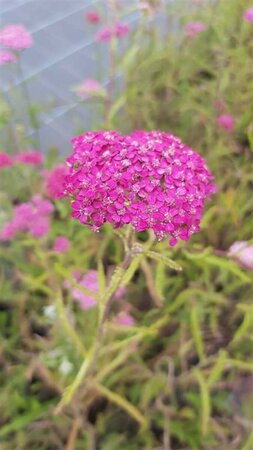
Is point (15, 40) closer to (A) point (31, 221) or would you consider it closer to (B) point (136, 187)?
(A) point (31, 221)

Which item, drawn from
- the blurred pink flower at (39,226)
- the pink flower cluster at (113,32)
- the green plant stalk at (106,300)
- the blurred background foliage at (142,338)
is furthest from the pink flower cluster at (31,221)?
the pink flower cluster at (113,32)

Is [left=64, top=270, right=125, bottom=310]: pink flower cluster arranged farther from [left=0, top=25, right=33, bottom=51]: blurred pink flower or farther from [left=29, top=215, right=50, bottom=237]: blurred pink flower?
[left=0, top=25, right=33, bottom=51]: blurred pink flower

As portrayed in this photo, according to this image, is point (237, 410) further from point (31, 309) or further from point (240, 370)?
point (31, 309)

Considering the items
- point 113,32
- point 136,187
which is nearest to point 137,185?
point 136,187

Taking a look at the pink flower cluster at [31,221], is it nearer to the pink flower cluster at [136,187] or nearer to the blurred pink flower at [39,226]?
the blurred pink flower at [39,226]

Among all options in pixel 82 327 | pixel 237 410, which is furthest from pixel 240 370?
pixel 82 327

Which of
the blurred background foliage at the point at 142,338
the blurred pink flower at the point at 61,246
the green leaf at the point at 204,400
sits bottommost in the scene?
the green leaf at the point at 204,400
